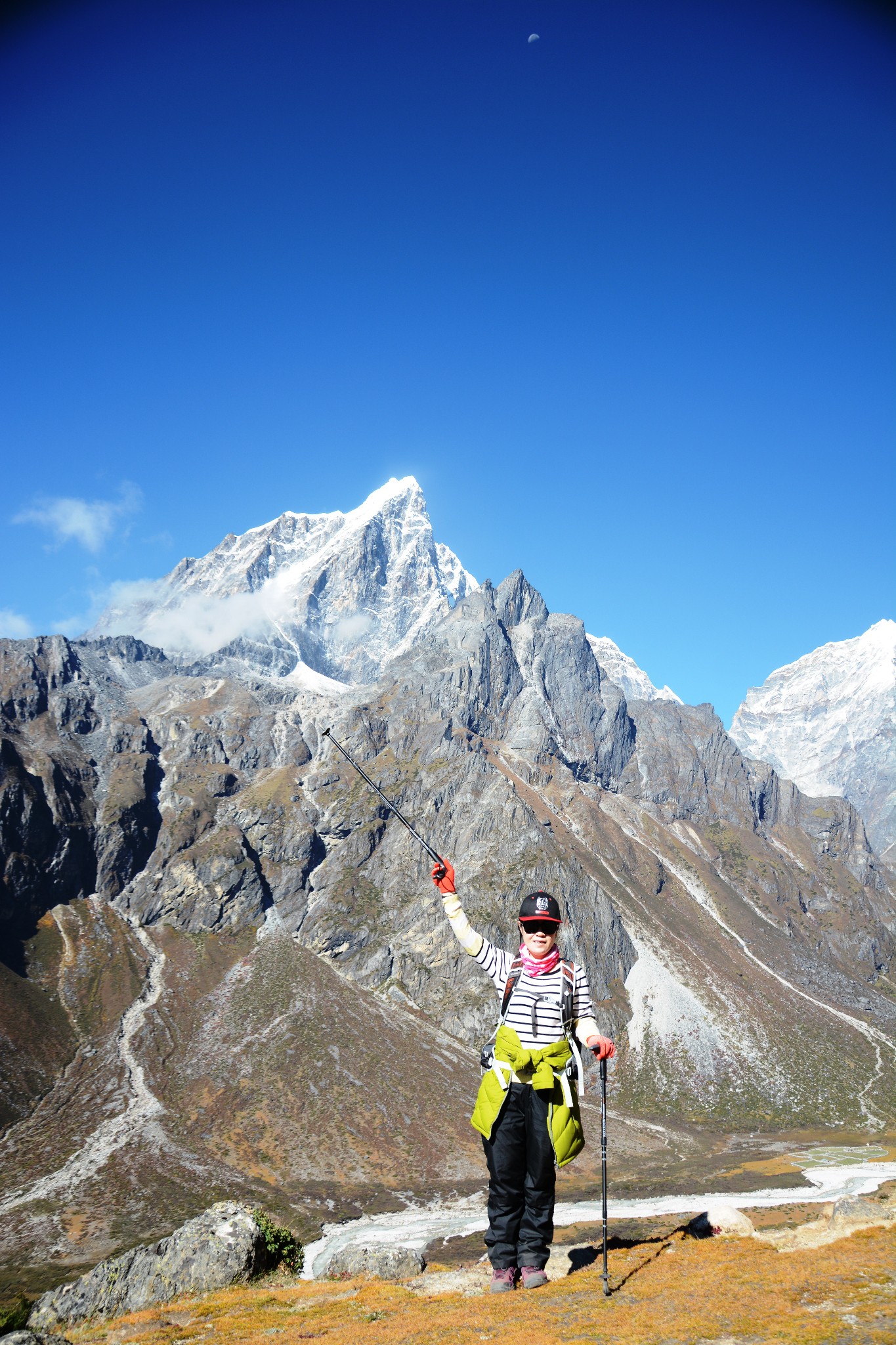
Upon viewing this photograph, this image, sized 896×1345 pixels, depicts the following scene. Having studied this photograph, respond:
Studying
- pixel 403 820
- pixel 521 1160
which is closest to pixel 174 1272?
pixel 403 820

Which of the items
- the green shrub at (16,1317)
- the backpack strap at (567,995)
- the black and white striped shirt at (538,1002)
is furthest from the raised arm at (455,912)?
the green shrub at (16,1317)

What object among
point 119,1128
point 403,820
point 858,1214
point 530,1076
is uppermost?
point 403,820

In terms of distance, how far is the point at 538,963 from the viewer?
555 inches

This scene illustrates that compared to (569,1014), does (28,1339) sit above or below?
below

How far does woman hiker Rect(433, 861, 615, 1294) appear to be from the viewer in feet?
43.5

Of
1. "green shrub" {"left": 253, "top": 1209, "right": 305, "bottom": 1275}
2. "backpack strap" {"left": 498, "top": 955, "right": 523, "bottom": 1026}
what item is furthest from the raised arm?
"green shrub" {"left": 253, "top": 1209, "right": 305, "bottom": 1275}

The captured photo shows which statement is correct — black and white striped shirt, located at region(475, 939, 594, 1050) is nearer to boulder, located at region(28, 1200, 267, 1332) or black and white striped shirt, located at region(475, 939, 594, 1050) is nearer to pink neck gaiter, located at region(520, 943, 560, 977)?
pink neck gaiter, located at region(520, 943, 560, 977)

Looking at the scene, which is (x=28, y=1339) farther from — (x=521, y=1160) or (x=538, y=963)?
(x=538, y=963)

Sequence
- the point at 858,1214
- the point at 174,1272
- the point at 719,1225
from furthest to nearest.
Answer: the point at 174,1272 → the point at 719,1225 → the point at 858,1214

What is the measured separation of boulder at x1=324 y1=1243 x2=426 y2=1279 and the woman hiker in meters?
20.0

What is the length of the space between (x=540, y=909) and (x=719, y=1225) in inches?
724

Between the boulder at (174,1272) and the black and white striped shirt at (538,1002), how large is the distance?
19.1 m

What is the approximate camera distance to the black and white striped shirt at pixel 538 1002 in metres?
13.5

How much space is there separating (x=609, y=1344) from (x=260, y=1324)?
960cm
